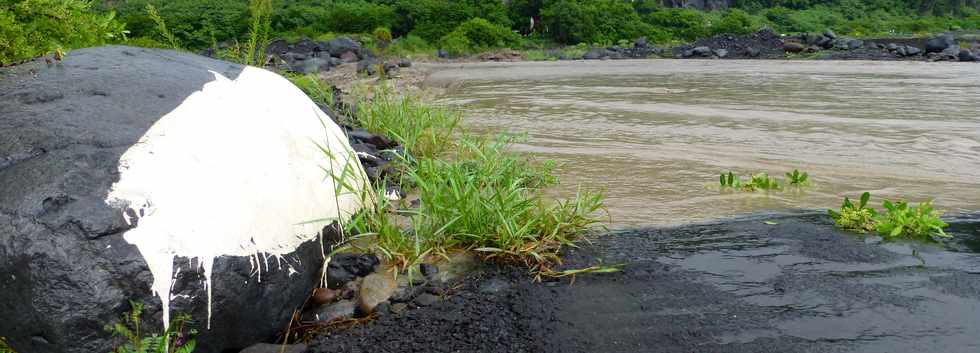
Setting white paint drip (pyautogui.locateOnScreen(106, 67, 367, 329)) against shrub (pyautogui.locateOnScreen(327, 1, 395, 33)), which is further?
shrub (pyautogui.locateOnScreen(327, 1, 395, 33))

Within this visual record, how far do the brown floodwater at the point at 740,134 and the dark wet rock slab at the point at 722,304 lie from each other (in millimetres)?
734

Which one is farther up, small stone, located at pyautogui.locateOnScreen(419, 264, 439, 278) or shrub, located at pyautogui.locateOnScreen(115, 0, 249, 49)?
shrub, located at pyautogui.locateOnScreen(115, 0, 249, 49)

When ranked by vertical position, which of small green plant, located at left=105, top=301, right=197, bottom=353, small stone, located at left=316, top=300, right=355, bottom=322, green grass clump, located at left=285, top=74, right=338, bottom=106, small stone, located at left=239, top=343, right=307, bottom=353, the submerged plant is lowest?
small stone, located at left=239, top=343, right=307, bottom=353

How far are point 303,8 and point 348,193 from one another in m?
30.7

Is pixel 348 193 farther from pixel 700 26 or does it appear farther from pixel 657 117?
pixel 700 26

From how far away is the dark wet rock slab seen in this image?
2.69 metres

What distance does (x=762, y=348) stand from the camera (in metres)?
2.60

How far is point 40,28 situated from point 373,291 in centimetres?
230

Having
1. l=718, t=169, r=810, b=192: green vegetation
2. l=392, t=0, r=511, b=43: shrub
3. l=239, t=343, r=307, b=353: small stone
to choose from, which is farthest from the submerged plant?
l=392, t=0, r=511, b=43: shrub

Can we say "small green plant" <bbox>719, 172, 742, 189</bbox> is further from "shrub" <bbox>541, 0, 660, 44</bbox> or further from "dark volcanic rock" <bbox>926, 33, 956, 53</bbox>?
"shrub" <bbox>541, 0, 660, 44</bbox>

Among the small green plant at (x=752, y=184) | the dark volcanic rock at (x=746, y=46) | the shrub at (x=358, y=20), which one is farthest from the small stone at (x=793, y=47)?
the small green plant at (x=752, y=184)

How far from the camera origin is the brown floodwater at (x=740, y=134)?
4.71 meters

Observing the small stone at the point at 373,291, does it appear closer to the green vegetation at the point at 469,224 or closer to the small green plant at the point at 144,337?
the green vegetation at the point at 469,224

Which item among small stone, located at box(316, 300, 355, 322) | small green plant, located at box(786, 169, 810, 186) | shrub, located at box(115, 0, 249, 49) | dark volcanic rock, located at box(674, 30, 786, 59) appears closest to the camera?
small stone, located at box(316, 300, 355, 322)
